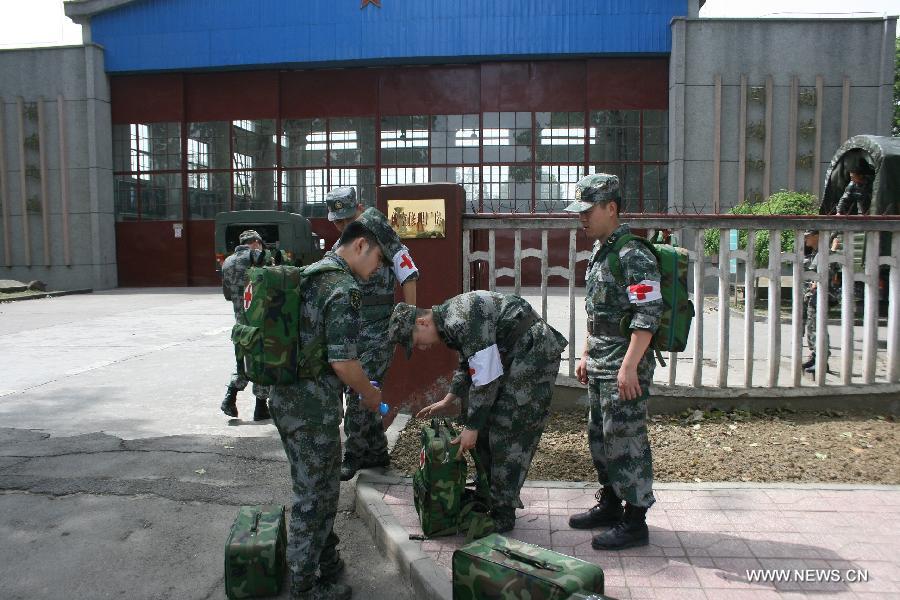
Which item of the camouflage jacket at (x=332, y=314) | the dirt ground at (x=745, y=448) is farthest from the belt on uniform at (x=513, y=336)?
the dirt ground at (x=745, y=448)

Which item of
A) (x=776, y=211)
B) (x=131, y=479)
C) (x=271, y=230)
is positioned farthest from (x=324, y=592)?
(x=271, y=230)

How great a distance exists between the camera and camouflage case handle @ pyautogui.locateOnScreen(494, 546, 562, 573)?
2.58 meters

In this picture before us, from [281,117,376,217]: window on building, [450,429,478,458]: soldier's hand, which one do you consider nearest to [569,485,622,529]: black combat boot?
[450,429,478,458]: soldier's hand

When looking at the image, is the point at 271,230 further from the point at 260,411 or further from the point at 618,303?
the point at 618,303

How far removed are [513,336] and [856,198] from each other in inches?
318

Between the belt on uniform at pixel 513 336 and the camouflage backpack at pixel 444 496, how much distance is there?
54 centimetres

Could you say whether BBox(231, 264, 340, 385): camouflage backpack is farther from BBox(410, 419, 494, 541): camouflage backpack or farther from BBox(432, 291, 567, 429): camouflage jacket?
BBox(410, 419, 494, 541): camouflage backpack

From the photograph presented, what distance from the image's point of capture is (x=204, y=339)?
10.1 m

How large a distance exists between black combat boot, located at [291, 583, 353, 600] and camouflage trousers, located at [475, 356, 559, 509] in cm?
89

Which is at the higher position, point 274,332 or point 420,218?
point 420,218

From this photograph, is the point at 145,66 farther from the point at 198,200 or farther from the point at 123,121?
the point at 198,200

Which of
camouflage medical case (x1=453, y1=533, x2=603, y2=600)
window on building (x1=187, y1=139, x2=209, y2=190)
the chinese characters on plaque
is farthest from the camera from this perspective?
window on building (x1=187, y1=139, x2=209, y2=190)

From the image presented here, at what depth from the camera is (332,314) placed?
2.90 m

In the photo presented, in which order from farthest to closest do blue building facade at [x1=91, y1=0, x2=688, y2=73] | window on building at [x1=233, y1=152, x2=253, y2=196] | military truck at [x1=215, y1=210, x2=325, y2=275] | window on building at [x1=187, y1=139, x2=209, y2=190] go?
window on building at [x1=187, y1=139, x2=209, y2=190] < window on building at [x1=233, y1=152, x2=253, y2=196] < blue building facade at [x1=91, y1=0, x2=688, y2=73] < military truck at [x1=215, y1=210, x2=325, y2=275]
